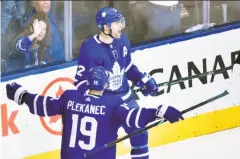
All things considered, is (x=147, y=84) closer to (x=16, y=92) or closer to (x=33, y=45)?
(x=16, y=92)

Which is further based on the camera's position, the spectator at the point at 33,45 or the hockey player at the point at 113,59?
the spectator at the point at 33,45

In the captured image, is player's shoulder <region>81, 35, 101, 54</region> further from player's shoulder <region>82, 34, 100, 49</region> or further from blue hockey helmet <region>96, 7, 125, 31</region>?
blue hockey helmet <region>96, 7, 125, 31</region>

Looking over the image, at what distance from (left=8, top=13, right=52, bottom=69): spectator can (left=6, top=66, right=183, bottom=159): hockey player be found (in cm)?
69

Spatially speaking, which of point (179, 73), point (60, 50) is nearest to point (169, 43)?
point (179, 73)

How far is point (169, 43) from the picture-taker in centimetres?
570

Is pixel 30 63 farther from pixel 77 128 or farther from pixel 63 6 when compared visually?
pixel 77 128

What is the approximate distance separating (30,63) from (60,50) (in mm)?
193

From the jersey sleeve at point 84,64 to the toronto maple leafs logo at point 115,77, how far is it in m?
0.09

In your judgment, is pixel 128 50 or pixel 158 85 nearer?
pixel 128 50

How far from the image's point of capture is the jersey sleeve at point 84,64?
4.97m

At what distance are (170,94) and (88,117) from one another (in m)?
1.04

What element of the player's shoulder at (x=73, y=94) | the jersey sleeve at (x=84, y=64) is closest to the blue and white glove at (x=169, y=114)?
the player's shoulder at (x=73, y=94)

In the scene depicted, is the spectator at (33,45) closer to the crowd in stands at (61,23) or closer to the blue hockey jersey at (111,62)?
the crowd in stands at (61,23)

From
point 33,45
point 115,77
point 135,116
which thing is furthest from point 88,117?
point 33,45
